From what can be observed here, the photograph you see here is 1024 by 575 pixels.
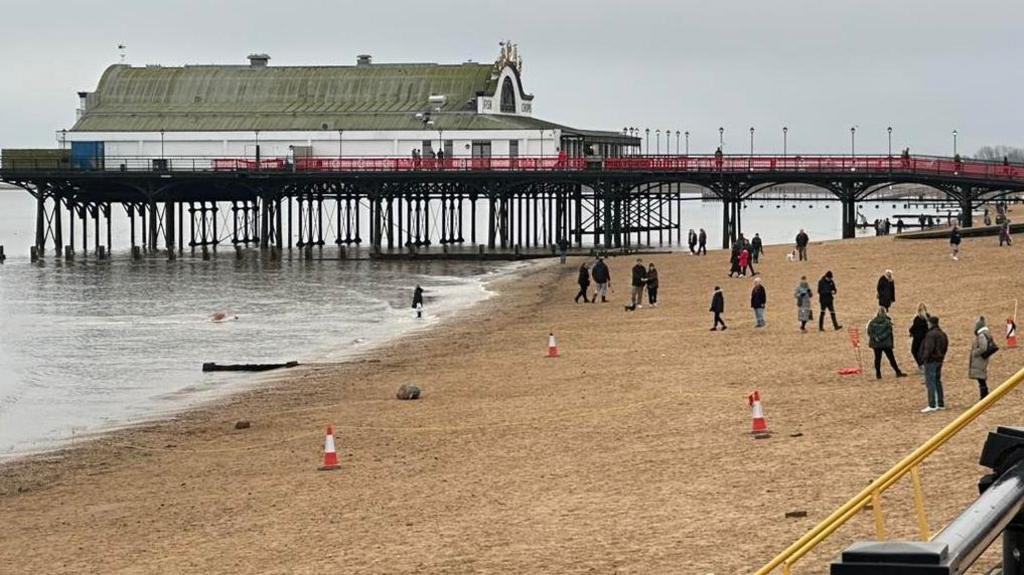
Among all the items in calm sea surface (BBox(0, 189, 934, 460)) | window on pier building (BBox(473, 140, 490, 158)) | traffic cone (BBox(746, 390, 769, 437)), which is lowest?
calm sea surface (BBox(0, 189, 934, 460))

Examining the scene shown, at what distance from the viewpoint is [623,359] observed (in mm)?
32344

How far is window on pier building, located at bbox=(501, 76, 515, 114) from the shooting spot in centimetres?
9950

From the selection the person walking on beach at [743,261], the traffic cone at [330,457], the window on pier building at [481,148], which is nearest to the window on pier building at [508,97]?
the window on pier building at [481,148]

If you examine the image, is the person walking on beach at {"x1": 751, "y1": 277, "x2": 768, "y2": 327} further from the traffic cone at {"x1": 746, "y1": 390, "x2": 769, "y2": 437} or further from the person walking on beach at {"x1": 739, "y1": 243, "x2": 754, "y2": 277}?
the person walking on beach at {"x1": 739, "y1": 243, "x2": 754, "y2": 277}

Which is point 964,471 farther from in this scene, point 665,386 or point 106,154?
point 106,154

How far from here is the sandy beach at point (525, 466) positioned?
1556 cm

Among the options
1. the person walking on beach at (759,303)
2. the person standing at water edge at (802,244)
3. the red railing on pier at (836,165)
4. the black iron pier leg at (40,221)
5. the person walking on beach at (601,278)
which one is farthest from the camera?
the black iron pier leg at (40,221)

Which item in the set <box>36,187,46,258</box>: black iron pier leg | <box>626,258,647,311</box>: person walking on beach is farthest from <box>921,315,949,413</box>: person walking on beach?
<box>36,187,46,258</box>: black iron pier leg

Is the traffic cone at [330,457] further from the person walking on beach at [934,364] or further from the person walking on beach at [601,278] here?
the person walking on beach at [601,278]

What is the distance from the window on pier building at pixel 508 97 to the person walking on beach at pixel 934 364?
78.4m

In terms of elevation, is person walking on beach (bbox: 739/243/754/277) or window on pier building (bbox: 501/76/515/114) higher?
window on pier building (bbox: 501/76/515/114)

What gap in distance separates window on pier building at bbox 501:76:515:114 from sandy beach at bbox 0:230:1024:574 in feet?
209

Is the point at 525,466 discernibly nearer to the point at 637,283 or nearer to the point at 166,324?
the point at 637,283

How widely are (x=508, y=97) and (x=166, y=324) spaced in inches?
2045
